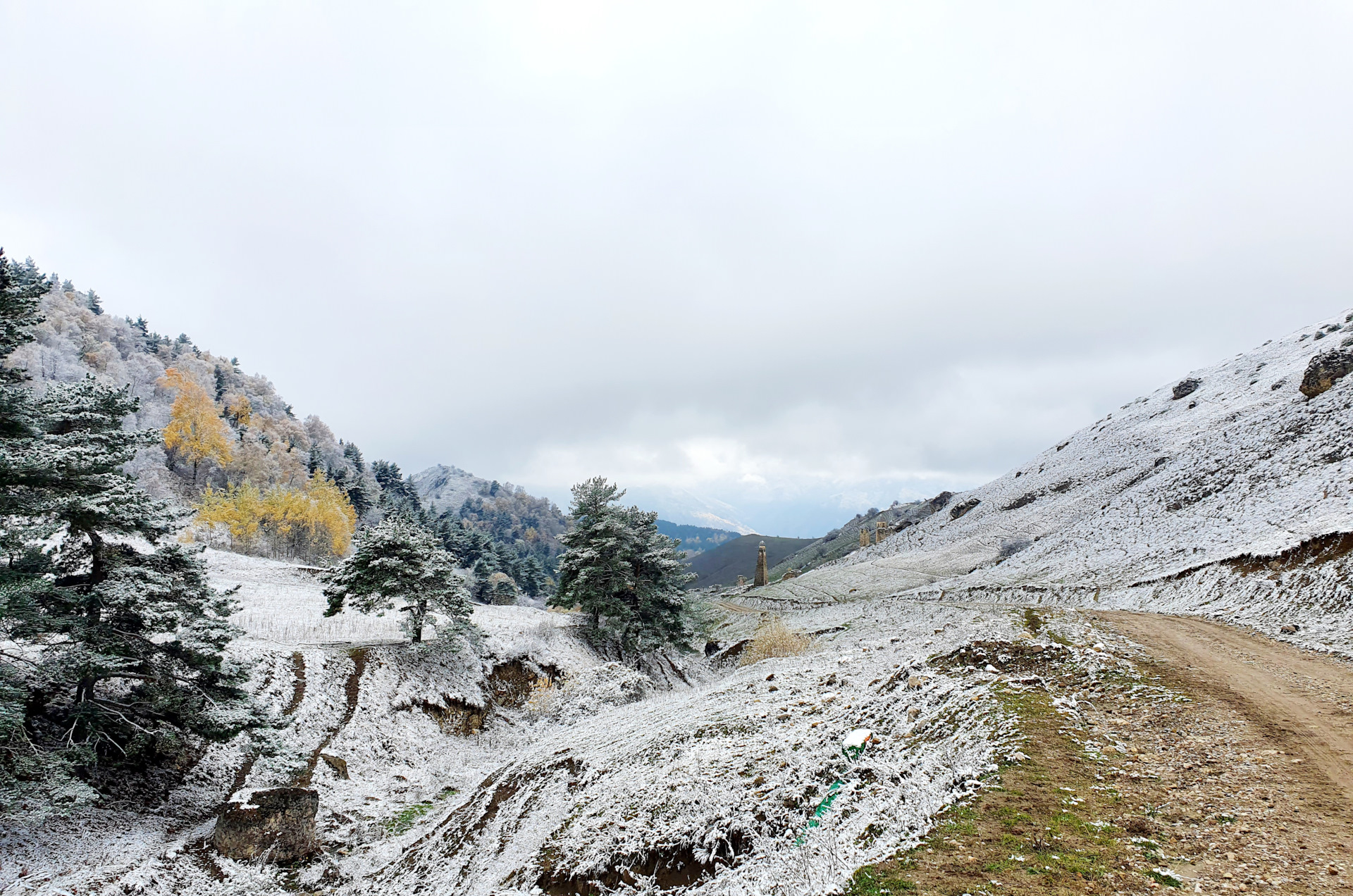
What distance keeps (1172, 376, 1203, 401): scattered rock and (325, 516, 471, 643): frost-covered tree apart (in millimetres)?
98488

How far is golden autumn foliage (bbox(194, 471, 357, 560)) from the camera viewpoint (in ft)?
205

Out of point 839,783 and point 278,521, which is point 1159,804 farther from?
point 278,521

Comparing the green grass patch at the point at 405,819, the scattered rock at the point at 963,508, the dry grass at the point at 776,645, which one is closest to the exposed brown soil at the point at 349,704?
the green grass patch at the point at 405,819

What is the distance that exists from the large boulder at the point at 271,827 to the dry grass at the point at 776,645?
18.5 metres

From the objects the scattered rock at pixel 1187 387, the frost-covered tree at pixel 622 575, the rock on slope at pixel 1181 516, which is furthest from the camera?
the scattered rock at pixel 1187 387

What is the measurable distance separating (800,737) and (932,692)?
331cm

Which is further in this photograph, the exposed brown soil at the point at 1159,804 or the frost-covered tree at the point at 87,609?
the frost-covered tree at the point at 87,609

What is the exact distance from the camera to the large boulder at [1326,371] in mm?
46719

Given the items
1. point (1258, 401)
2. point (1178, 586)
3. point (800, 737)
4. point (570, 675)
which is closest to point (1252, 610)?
point (1178, 586)

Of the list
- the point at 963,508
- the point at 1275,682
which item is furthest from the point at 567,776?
the point at 963,508

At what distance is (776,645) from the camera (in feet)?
88.3

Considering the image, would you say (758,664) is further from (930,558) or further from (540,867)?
(930,558)

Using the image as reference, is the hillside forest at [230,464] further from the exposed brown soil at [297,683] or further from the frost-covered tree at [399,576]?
the exposed brown soil at [297,683]

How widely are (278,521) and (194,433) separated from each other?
2657cm
